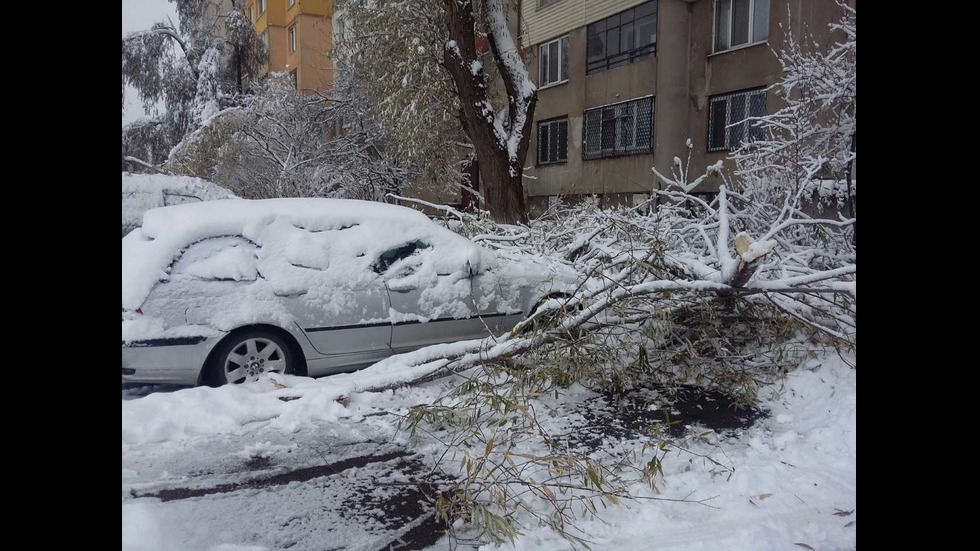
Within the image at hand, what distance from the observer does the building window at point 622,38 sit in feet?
42.5

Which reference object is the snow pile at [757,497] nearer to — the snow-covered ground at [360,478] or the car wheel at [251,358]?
the snow-covered ground at [360,478]

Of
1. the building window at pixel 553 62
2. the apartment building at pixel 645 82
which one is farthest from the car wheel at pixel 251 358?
the building window at pixel 553 62

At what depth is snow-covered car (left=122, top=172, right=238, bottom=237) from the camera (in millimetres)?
2977

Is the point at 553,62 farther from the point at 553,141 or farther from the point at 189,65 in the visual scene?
the point at 189,65

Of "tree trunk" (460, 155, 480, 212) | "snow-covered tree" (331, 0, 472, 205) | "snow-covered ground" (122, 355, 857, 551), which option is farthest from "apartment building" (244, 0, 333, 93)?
"snow-covered ground" (122, 355, 857, 551)

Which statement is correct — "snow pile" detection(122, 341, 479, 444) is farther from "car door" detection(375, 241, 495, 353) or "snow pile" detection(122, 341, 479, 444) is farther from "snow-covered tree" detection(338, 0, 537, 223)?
"snow-covered tree" detection(338, 0, 537, 223)

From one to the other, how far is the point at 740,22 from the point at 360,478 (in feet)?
40.6

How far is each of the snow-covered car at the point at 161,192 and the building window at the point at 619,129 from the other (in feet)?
31.3

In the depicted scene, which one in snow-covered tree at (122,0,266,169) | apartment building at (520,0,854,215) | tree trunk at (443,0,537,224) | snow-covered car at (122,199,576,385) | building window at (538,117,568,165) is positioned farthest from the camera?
building window at (538,117,568,165)

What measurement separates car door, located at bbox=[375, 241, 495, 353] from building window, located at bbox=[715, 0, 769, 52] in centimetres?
983

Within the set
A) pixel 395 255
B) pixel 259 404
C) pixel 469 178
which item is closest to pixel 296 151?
pixel 469 178

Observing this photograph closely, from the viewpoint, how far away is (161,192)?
12.6 feet

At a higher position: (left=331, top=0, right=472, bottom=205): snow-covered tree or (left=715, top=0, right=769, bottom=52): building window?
(left=715, top=0, right=769, bottom=52): building window
